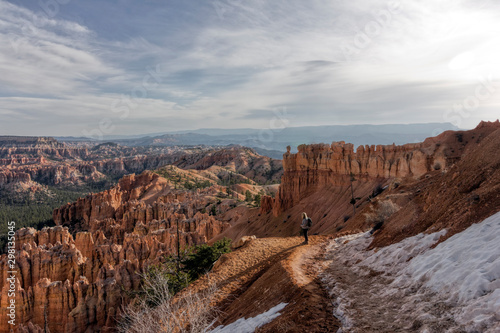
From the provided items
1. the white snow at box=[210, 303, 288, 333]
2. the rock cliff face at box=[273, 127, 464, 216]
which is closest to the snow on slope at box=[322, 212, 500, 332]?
the white snow at box=[210, 303, 288, 333]

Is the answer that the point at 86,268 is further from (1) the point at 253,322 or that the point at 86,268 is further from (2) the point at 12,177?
(2) the point at 12,177

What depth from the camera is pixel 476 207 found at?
8430 mm

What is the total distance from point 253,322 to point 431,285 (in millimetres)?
4659

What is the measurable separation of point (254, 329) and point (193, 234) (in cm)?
4188

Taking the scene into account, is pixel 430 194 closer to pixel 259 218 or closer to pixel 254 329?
pixel 254 329

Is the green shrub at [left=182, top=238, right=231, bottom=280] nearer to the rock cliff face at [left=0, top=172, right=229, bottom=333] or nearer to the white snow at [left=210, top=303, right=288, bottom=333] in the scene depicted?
the rock cliff face at [left=0, top=172, right=229, bottom=333]

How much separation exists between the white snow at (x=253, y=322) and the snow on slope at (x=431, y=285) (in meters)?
1.70

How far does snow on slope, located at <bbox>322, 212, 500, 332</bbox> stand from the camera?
5273 mm

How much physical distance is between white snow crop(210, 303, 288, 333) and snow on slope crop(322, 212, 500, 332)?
1705 mm

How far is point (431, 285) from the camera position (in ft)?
22.0

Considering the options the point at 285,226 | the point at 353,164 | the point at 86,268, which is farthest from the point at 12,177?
the point at 353,164

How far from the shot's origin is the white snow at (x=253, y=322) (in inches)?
309

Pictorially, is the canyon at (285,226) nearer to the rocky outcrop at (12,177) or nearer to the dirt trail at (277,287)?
the dirt trail at (277,287)

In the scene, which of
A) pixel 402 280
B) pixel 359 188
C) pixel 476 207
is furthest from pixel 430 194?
pixel 359 188
